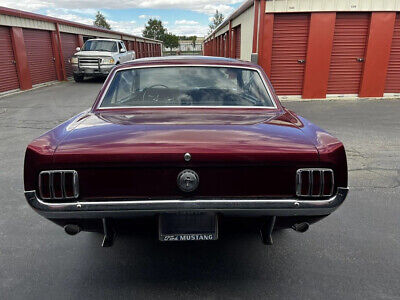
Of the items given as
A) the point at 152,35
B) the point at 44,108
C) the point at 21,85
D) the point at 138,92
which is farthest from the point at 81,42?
the point at 152,35

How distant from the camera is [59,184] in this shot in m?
1.97

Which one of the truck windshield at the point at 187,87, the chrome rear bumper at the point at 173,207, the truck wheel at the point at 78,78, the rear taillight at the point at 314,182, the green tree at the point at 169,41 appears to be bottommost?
the truck wheel at the point at 78,78

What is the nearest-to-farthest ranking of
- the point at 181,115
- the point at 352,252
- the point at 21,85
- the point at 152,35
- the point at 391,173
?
the point at 181,115
the point at 352,252
the point at 391,173
the point at 21,85
the point at 152,35

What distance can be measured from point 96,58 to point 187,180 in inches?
627

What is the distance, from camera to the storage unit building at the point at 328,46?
425 inches

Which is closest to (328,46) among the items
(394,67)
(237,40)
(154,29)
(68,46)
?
(394,67)

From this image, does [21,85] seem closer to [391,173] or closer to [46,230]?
[46,230]

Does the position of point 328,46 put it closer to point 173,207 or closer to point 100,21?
point 173,207

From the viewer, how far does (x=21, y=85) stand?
1412 cm

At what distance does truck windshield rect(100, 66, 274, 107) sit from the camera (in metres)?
2.95

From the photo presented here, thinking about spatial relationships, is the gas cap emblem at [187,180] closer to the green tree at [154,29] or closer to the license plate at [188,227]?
the license plate at [188,227]

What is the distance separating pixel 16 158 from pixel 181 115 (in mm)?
4174

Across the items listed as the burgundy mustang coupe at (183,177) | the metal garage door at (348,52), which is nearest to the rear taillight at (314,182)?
the burgundy mustang coupe at (183,177)

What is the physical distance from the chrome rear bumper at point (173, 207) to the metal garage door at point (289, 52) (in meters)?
10.3
